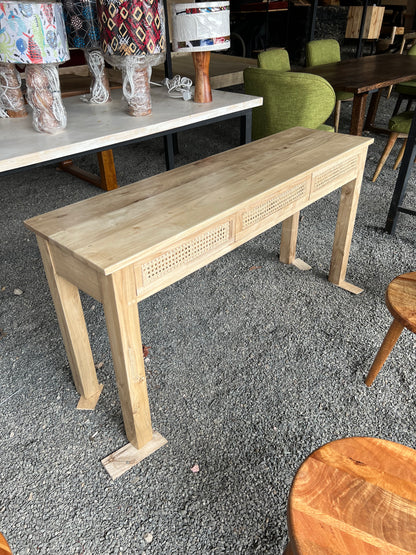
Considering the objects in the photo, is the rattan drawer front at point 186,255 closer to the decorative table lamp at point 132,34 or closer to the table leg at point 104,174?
the decorative table lamp at point 132,34

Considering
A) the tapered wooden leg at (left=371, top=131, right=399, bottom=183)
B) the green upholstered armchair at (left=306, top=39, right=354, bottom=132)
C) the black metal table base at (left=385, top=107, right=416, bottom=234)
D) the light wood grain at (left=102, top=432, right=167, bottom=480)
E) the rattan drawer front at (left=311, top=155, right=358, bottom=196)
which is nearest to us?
the light wood grain at (left=102, top=432, right=167, bottom=480)

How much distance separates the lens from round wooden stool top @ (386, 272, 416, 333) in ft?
4.09

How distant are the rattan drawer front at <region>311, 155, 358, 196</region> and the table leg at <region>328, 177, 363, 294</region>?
7cm

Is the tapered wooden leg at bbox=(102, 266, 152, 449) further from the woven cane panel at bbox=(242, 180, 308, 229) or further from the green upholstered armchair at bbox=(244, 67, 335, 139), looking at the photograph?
the green upholstered armchair at bbox=(244, 67, 335, 139)

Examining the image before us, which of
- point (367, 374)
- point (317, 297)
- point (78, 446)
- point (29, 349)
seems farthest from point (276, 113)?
point (78, 446)

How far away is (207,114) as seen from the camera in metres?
1.79

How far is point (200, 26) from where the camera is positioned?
5.39ft

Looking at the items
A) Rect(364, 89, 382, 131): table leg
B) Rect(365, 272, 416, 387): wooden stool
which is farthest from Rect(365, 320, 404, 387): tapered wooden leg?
Rect(364, 89, 382, 131): table leg

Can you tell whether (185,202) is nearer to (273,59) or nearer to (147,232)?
(147,232)

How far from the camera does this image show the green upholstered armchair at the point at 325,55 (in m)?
3.87

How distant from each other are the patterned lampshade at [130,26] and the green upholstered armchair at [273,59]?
6.23 ft

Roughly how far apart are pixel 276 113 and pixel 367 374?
155 centimetres

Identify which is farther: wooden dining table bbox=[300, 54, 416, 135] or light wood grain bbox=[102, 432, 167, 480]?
wooden dining table bbox=[300, 54, 416, 135]

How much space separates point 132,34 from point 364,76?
2469mm
